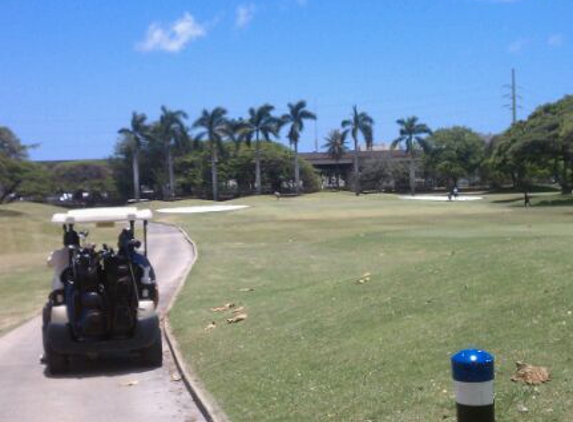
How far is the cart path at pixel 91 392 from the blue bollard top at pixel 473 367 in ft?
14.2

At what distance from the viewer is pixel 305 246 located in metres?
31.8

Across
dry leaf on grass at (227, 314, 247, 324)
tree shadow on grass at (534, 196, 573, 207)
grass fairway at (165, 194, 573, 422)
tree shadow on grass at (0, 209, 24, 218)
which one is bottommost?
tree shadow on grass at (534, 196, 573, 207)

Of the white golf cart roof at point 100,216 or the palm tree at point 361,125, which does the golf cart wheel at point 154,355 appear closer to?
the white golf cart roof at point 100,216

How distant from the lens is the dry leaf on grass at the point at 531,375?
21.5 feet

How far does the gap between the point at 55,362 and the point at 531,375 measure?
22.8ft

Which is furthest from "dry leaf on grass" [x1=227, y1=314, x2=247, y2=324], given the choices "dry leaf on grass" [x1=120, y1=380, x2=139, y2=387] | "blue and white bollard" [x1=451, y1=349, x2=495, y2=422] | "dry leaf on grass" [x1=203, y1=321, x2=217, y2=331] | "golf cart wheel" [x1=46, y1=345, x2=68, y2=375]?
"blue and white bollard" [x1=451, y1=349, x2=495, y2=422]

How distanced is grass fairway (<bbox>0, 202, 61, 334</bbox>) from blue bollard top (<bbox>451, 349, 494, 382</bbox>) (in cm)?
1350

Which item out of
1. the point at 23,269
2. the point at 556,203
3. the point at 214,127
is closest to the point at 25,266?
the point at 23,269

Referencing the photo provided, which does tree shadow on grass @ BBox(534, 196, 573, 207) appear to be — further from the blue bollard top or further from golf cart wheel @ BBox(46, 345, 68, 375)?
the blue bollard top

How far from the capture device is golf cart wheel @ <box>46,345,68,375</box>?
1116cm

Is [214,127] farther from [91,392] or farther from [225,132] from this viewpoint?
[91,392]

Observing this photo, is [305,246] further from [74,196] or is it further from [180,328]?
[74,196]

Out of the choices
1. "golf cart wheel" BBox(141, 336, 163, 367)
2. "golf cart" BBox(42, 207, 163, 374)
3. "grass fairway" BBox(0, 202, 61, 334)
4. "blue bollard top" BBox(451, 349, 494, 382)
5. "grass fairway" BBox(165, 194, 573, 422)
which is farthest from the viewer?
"grass fairway" BBox(0, 202, 61, 334)

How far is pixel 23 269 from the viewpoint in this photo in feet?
102
